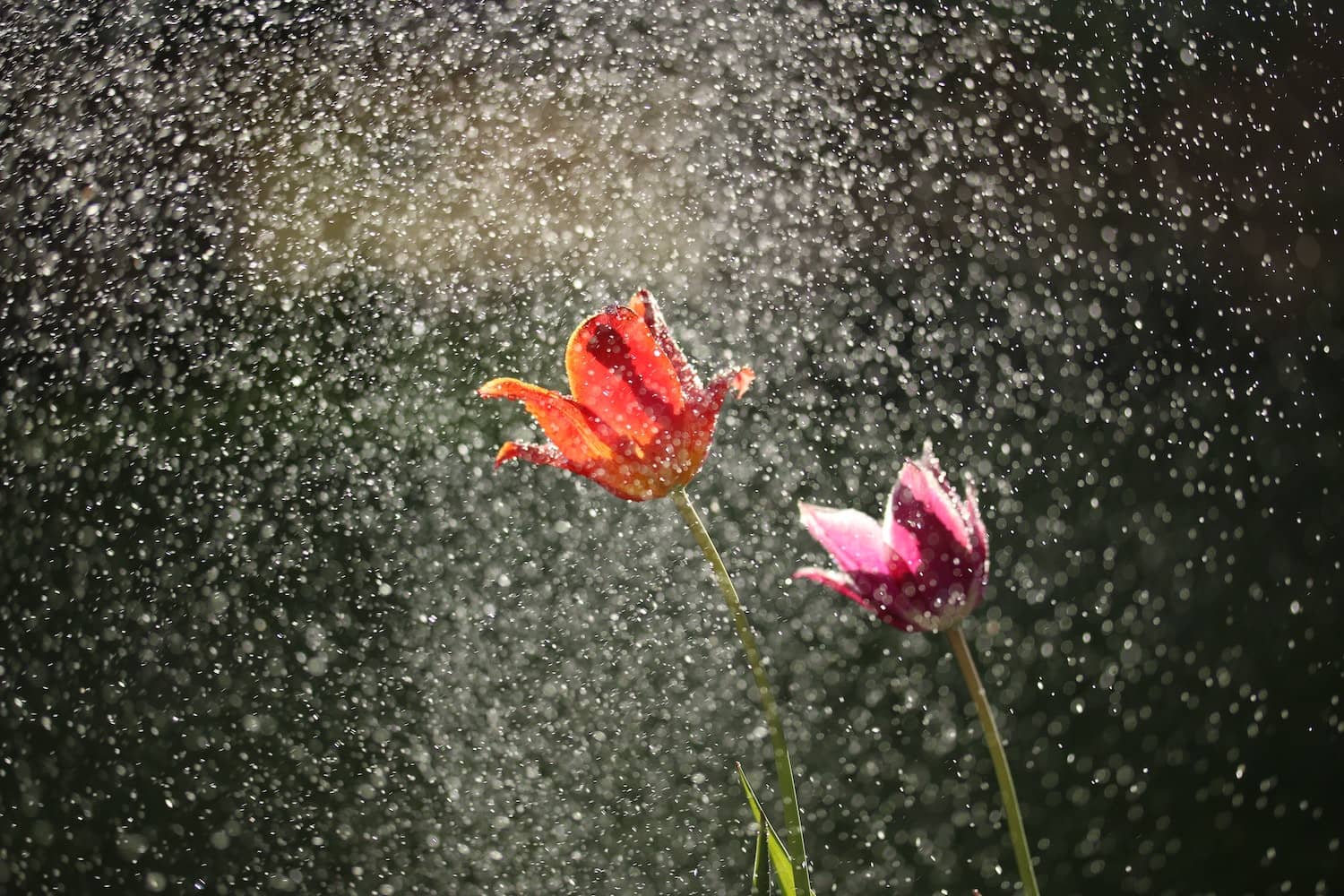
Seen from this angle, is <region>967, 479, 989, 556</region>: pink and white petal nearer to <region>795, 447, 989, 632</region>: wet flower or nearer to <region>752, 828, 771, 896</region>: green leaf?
<region>795, 447, 989, 632</region>: wet flower

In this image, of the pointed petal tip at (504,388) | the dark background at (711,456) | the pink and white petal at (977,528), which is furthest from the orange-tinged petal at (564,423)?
the dark background at (711,456)

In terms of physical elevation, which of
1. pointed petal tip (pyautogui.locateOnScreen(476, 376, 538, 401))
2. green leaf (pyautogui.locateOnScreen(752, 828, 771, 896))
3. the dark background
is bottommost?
the dark background

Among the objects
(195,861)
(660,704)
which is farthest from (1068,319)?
(195,861)

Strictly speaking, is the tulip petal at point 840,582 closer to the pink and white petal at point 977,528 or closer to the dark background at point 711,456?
the pink and white petal at point 977,528

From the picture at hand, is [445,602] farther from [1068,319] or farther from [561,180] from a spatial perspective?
[1068,319]

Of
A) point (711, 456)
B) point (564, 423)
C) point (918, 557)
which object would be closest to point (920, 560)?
point (918, 557)

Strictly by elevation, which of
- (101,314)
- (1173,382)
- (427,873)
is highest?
(1173,382)

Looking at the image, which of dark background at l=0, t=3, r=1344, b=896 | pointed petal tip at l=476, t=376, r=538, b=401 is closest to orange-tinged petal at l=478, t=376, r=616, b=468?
pointed petal tip at l=476, t=376, r=538, b=401
